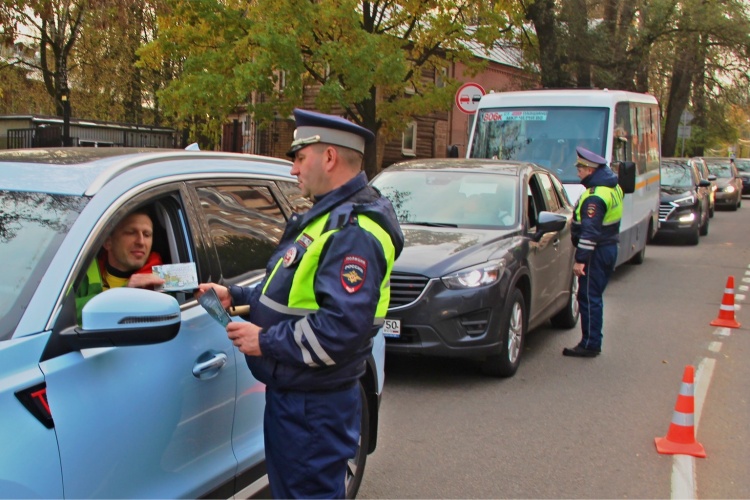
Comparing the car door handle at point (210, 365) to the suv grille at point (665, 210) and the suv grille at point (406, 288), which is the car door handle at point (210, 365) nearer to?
the suv grille at point (406, 288)

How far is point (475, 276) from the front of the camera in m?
6.64

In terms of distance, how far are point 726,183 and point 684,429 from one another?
27504 mm

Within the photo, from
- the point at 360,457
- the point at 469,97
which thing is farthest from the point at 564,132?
the point at 360,457

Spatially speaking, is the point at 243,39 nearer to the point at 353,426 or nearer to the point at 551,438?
the point at 551,438

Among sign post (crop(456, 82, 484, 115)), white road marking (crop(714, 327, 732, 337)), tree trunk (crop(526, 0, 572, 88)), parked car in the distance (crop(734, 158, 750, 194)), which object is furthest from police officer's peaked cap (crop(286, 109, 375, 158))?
parked car in the distance (crop(734, 158, 750, 194))

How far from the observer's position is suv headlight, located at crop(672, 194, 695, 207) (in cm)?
1831

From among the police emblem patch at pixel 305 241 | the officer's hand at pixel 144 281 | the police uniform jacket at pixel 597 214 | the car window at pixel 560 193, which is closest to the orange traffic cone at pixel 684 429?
the police uniform jacket at pixel 597 214

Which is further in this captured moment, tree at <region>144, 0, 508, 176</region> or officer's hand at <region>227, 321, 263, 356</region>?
tree at <region>144, 0, 508, 176</region>

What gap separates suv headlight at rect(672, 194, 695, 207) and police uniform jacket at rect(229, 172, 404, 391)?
55.2 ft

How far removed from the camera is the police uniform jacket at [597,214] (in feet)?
25.2

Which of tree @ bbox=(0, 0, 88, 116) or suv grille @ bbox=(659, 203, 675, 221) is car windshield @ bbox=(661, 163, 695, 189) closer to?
suv grille @ bbox=(659, 203, 675, 221)

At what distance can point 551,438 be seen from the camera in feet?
18.3

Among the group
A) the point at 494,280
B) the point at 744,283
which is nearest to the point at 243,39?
the point at 744,283

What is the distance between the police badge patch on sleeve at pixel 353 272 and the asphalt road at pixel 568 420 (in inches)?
89.1
